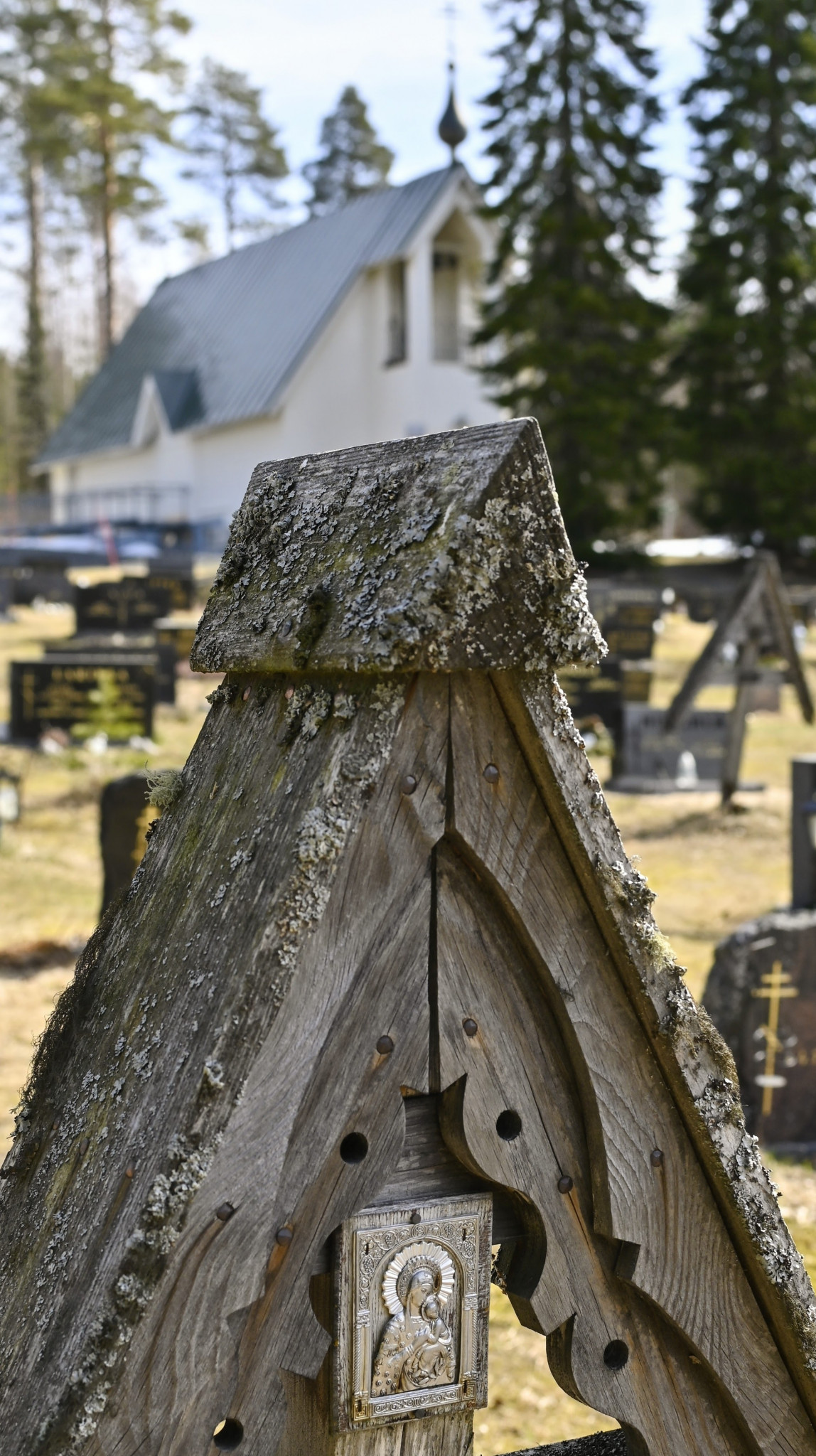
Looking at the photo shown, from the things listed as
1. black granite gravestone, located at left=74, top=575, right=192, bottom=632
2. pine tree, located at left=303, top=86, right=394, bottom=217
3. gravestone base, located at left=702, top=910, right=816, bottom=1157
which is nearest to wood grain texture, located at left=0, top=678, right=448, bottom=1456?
gravestone base, located at left=702, top=910, right=816, bottom=1157

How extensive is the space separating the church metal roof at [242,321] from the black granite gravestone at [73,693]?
17671mm

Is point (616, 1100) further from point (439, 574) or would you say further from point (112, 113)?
point (112, 113)

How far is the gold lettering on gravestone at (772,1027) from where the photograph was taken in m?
5.30

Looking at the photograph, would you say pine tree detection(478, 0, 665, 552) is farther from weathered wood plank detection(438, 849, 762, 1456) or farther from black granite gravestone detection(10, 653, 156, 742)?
weathered wood plank detection(438, 849, 762, 1456)

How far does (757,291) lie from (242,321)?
1244 cm

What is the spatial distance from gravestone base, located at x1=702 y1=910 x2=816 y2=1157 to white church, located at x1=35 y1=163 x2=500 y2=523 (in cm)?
2419

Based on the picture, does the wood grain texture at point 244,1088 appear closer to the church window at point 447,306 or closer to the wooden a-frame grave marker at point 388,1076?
the wooden a-frame grave marker at point 388,1076

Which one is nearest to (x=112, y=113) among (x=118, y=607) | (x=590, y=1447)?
(x=118, y=607)

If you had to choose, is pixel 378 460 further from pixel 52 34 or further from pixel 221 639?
pixel 52 34

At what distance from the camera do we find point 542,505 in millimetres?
1309

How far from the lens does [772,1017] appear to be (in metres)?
5.32

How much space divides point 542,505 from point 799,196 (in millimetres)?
31329

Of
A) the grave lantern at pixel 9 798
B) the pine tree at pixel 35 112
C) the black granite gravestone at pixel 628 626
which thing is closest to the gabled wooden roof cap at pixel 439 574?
the grave lantern at pixel 9 798

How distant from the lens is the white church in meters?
29.7
